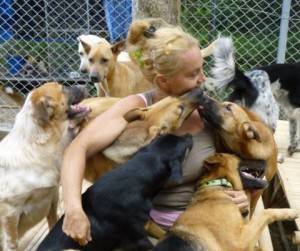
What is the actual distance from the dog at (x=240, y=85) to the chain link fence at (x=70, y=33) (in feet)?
4.11

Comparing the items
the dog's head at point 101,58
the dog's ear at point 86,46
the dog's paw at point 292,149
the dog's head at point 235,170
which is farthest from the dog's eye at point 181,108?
the dog's ear at point 86,46

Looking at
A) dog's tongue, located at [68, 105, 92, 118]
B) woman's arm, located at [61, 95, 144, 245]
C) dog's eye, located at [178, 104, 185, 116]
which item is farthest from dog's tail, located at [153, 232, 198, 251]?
dog's tongue, located at [68, 105, 92, 118]

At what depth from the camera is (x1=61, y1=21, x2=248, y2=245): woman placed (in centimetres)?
240

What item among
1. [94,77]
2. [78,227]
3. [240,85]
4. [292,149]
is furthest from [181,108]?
[94,77]

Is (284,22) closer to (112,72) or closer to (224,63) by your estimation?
(224,63)

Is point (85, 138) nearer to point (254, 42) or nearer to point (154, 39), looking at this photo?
point (154, 39)

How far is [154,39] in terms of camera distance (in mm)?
2607

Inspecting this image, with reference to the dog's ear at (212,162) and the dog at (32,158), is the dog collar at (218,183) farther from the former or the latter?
the dog at (32,158)

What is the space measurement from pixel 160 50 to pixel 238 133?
0.62 metres

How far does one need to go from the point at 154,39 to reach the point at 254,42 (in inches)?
169

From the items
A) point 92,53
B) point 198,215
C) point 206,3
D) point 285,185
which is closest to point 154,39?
point 198,215

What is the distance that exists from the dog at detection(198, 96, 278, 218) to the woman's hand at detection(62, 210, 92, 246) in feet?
2.88

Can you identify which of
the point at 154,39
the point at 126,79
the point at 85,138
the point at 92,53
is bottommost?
the point at 126,79

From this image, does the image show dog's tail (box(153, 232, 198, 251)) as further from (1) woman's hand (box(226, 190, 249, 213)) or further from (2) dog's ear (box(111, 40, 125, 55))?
(2) dog's ear (box(111, 40, 125, 55))
